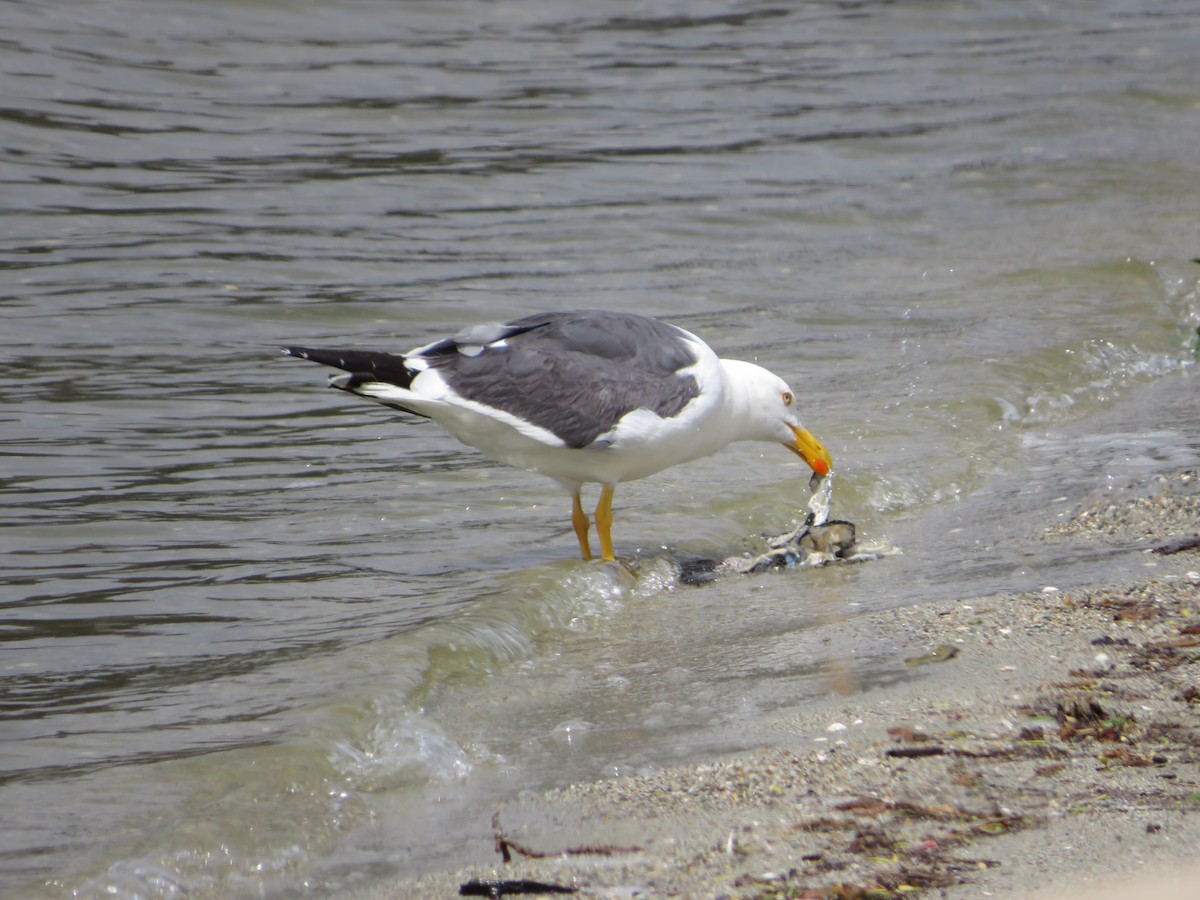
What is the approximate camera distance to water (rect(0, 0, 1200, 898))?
405 cm

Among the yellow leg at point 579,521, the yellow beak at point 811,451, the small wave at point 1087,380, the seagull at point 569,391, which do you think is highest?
the seagull at point 569,391

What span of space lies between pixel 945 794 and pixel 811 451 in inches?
122

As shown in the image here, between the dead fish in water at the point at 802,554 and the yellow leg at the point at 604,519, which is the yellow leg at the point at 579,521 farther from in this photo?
the dead fish in water at the point at 802,554

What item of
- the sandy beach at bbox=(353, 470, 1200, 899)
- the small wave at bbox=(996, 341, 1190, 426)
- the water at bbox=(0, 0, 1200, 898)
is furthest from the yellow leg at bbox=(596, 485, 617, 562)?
the small wave at bbox=(996, 341, 1190, 426)

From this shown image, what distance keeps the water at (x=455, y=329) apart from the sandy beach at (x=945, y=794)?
0.79ft

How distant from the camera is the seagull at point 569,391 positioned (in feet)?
17.8

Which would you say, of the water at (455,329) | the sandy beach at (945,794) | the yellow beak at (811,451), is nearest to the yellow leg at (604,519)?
the water at (455,329)

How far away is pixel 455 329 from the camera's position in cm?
873

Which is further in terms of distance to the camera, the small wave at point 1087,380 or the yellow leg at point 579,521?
the small wave at point 1087,380

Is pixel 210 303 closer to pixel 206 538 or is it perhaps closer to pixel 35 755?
pixel 206 538

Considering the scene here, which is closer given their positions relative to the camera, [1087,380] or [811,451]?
[811,451]

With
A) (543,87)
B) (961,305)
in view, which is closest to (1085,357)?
(961,305)

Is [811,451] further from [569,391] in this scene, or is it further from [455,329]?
[455,329]

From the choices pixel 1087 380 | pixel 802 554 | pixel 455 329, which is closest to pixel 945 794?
pixel 802 554
